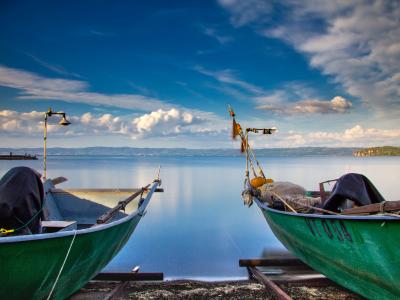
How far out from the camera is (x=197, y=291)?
5270mm

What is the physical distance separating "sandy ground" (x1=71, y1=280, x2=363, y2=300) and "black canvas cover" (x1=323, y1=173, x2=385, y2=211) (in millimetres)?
1322

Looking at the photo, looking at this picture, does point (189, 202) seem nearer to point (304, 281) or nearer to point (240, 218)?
point (240, 218)

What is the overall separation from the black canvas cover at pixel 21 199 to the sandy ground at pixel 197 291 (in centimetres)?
170

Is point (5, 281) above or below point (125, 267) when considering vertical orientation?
above

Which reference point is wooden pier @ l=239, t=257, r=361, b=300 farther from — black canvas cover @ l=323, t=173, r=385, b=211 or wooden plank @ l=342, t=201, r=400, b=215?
wooden plank @ l=342, t=201, r=400, b=215

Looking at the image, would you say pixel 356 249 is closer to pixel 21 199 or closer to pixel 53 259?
pixel 53 259

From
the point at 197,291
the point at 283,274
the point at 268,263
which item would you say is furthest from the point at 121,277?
the point at 283,274

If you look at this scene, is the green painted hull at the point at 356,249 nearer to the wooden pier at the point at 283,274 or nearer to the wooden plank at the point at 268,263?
the wooden pier at the point at 283,274

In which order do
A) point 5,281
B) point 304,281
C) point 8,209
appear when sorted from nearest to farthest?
1. point 5,281
2. point 8,209
3. point 304,281

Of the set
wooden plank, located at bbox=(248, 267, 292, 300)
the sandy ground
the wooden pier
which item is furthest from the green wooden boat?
the wooden pier

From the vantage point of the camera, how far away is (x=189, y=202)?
699 inches

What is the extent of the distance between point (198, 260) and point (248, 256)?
4.59ft

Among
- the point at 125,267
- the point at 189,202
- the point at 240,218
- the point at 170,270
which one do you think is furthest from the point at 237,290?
the point at 189,202

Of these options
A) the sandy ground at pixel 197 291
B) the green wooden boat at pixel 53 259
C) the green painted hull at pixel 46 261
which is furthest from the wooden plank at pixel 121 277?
the green painted hull at pixel 46 261
